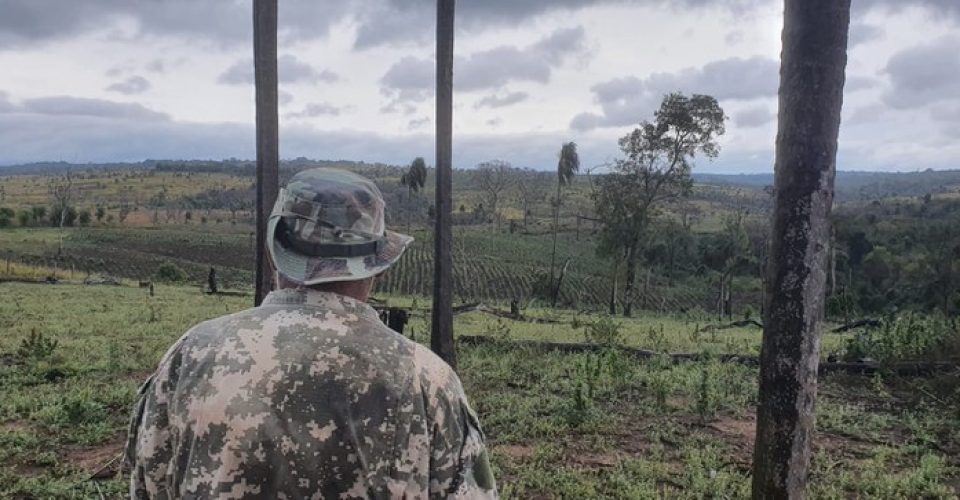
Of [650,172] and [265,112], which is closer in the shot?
[265,112]

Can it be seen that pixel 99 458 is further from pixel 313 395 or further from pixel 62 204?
pixel 62 204

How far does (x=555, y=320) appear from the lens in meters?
19.3

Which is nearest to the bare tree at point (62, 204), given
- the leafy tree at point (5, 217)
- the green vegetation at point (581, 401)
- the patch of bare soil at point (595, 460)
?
the leafy tree at point (5, 217)

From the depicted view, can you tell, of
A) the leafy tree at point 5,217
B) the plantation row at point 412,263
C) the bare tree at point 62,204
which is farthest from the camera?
the leafy tree at point 5,217

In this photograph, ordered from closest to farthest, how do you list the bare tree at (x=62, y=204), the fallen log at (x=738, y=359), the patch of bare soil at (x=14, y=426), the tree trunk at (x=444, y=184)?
the patch of bare soil at (x=14, y=426)
the tree trunk at (x=444, y=184)
the fallen log at (x=738, y=359)
the bare tree at (x=62, y=204)

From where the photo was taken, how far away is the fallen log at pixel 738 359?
9539 millimetres

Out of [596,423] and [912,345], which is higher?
[912,345]

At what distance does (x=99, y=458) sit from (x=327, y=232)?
5394 mm

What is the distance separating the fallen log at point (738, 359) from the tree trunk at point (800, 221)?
6914mm

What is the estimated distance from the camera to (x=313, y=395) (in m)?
1.65

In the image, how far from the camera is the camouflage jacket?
5.39 ft

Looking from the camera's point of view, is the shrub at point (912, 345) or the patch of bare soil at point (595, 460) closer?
the patch of bare soil at point (595, 460)

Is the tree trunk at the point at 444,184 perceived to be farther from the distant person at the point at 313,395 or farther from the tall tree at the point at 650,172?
the tall tree at the point at 650,172

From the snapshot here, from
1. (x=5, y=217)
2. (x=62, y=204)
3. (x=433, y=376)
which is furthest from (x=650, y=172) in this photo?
(x=5, y=217)
